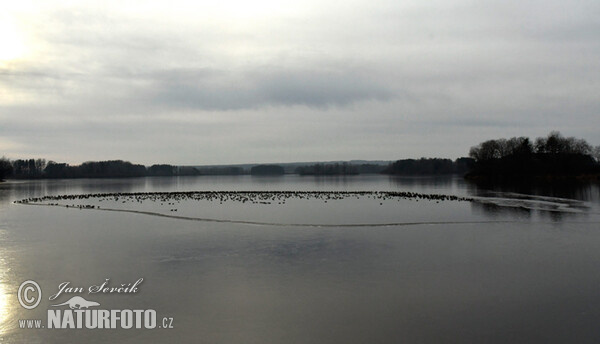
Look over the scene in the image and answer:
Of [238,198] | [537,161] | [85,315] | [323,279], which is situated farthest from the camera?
[537,161]

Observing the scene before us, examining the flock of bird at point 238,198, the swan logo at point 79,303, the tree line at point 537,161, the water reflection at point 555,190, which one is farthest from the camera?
the tree line at point 537,161

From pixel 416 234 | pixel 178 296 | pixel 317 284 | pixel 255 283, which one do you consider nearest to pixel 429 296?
pixel 317 284

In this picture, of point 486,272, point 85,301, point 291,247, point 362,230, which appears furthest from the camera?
point 362,230

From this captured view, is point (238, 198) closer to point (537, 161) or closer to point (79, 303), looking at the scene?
point (79, 303)

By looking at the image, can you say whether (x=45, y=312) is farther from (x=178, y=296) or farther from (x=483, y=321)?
(x=483, y=321)

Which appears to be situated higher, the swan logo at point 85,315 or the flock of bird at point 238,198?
the flock of bird at point 238,198

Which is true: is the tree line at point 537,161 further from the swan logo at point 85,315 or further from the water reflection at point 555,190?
the swan logo at point 85,315

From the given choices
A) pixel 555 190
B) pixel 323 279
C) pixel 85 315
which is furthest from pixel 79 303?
pixel 555 190

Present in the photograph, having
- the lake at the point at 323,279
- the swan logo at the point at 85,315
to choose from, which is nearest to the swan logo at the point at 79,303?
the swan logo at the point at 85,315

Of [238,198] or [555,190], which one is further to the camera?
[555,190]

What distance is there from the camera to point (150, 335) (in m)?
9.20

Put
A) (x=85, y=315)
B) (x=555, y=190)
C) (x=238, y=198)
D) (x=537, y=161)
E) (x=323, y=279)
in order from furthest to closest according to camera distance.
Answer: (x=537, y=161) → (x=555, y=190) → (x=238, y=198) → (x=323, y=279) → (x=85, y=315)

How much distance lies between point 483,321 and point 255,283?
6123mm

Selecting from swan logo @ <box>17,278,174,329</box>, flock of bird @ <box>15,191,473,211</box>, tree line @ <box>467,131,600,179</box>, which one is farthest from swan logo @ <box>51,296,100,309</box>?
tree line @ <box>467,131,600,179</box>
